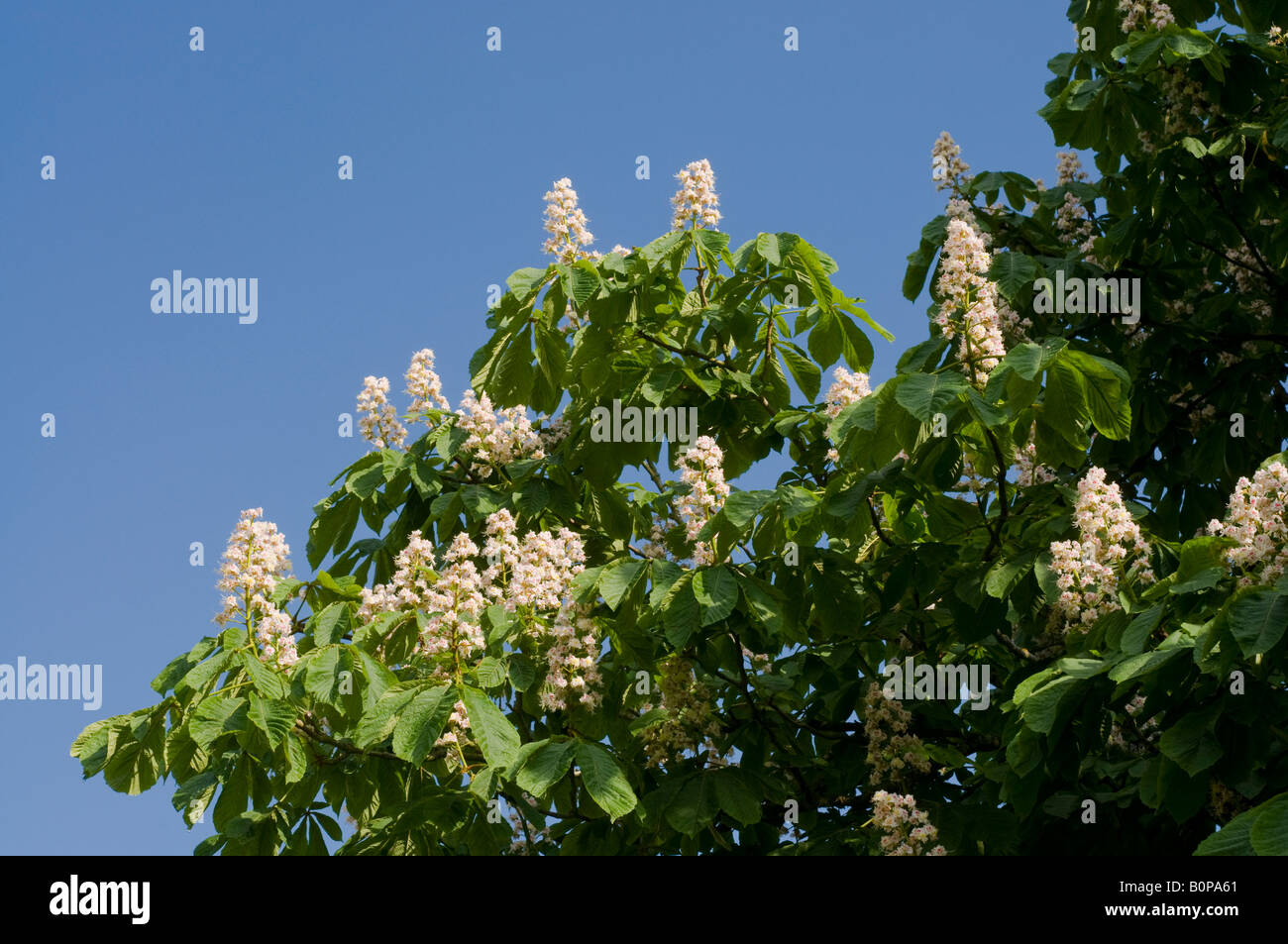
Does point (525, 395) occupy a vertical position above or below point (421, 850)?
above

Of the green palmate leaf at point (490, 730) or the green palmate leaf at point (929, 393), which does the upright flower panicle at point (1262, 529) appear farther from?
the green palmate leaf at point (490, 730)

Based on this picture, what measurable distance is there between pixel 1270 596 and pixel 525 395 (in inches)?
161

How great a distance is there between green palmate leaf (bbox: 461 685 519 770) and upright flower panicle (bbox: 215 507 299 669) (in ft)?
3.17

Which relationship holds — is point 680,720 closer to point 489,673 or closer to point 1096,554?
point 489,673

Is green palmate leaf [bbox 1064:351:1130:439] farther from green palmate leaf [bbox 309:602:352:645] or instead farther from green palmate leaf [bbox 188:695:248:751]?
green palmate leaf [bbox 188:695:248:751]

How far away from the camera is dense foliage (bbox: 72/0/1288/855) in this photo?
4848mm

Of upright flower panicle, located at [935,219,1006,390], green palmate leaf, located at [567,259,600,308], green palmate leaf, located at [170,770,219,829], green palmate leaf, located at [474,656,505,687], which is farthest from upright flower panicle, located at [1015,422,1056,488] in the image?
green palmate leaf, located at [170,770,219,829]

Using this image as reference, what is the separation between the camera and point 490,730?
16.1 feet

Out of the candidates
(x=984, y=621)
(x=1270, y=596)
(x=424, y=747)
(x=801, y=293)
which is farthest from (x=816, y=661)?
(x=1270, y=596)

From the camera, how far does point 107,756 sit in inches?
224

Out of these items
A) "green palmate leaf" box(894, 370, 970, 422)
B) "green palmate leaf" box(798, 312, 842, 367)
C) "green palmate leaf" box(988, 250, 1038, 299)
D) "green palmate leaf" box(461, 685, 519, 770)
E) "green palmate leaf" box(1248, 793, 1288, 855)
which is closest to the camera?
"green palmate leaf" box(1248, 793, 1288, 855)
